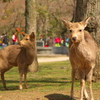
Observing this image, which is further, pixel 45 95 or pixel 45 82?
pixel 45 82

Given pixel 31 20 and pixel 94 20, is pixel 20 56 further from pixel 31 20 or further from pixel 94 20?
pixel 31 20

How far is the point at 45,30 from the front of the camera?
5088 cm

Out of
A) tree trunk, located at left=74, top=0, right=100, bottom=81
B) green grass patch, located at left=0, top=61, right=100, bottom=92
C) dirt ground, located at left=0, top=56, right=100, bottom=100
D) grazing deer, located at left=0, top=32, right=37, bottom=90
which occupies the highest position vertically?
tree trunk, located at left=74, top=0, right=100, bottom=81

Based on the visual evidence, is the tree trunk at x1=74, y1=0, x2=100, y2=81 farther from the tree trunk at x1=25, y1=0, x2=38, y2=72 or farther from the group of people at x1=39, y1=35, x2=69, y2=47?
the group of people at x1=39, y1=35, x2=69, y2=47

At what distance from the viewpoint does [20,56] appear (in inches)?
481

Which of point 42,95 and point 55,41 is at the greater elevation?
point 42,95

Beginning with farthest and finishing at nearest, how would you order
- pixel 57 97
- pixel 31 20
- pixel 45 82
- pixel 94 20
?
pixel 31 20 < pixel 45 82 < pixel 94 20 < pixel 57 97

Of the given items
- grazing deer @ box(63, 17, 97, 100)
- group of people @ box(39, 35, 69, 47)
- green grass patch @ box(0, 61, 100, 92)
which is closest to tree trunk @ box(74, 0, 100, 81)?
green grass patch @ box(0, 61, 100, 92)

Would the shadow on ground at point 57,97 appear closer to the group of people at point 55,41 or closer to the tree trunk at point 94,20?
the tree trunk at point 94,20

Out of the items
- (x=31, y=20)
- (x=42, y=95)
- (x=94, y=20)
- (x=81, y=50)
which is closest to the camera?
(x=81, y=50)

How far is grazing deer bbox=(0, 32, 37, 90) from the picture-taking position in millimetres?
12109

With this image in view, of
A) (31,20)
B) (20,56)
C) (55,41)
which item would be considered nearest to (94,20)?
(20,56)

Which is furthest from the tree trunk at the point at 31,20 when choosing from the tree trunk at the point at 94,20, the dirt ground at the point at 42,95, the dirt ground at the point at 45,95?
the dirt ground at the point at 42,95

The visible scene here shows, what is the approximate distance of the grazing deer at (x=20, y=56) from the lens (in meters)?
12.1
